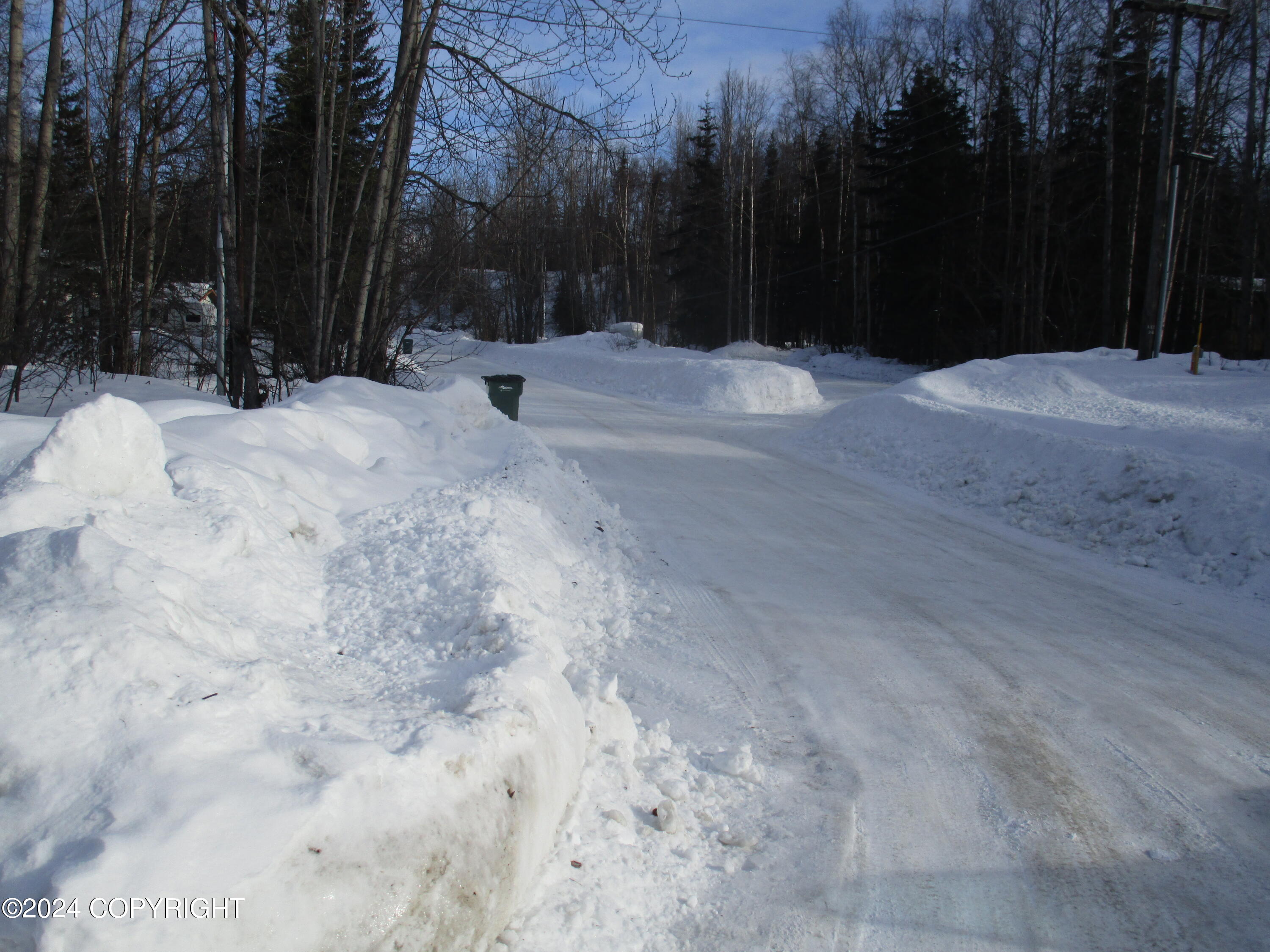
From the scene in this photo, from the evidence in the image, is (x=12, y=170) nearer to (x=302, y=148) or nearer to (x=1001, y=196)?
(x=302, y=148)

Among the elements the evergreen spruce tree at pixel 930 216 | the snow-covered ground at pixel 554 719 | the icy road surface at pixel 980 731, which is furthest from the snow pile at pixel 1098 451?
the evergreen spruce tree at pixel 930 216

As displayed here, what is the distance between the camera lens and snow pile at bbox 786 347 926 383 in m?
34.0

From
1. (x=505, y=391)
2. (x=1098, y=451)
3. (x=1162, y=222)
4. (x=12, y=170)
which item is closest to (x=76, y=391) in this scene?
(x=12, y=170)

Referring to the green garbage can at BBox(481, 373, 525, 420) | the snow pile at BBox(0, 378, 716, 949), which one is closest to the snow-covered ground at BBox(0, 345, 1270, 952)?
the snow pile at BBox(0, 378, 716, 949)

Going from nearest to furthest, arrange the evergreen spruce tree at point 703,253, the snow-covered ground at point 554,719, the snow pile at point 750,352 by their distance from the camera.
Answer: the snow-covered ground at point 554,719 → the snow pile at point 750,352 → the evergreen spruce tree at point 703,253

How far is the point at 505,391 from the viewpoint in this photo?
12516 mm

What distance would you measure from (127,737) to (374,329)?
8.95 meters

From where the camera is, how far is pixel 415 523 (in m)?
5.44

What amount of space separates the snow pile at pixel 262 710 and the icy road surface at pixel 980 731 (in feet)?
2.13

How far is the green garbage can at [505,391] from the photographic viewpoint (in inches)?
490

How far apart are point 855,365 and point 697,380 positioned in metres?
17.7

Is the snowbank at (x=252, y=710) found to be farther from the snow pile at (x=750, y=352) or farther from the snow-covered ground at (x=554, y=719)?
the snow pile at (x=750, y=352)

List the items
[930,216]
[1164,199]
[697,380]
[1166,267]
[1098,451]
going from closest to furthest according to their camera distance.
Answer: [1098,451] → [1166,267] → [1164,199] → [697,380] → [930,216]

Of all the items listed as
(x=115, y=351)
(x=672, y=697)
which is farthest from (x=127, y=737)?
(x=115, y=351)
